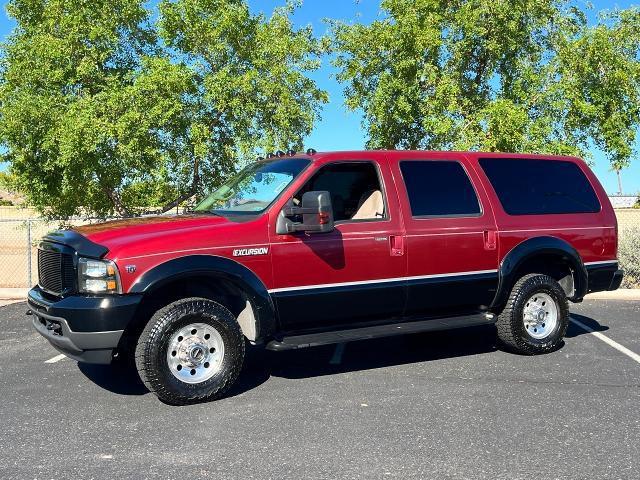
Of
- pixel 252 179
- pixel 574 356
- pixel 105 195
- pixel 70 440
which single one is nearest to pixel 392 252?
pixel 252 179

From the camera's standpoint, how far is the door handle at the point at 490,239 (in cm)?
652

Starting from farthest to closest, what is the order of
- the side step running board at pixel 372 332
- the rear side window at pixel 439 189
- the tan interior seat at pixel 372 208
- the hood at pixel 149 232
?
the rear side window at pixel 439 189, the tan interior seat at pixel 372 208, the side step running board at pixel 372 332, the hood at pixel 149 232

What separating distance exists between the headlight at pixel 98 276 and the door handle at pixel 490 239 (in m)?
3.55

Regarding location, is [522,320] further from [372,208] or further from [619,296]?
[619,296]

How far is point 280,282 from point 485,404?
6.33 feet

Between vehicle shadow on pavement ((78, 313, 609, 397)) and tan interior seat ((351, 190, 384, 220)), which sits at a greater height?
tan interior seat ((351, 190, 384, 220))

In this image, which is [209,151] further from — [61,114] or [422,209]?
[422,209]

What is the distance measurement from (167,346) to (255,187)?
5.80ft

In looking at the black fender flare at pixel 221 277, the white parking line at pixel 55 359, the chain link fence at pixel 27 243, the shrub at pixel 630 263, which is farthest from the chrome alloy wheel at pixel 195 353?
the shrub at pixel 630 263

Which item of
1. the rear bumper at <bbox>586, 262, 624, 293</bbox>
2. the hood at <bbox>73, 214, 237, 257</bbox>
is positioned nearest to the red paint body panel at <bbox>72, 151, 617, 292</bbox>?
the hood at <bbox>73, 214, 237, 257</bbox>

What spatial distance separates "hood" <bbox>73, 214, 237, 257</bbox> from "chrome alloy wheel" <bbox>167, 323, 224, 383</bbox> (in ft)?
2.35

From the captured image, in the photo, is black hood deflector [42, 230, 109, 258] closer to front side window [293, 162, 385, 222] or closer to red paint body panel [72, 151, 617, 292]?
red paint body panel [72, 151, 617, 292]

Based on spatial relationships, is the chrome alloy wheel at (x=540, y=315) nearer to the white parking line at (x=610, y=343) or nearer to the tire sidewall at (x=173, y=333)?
the white parking line at (x=610, y=343)

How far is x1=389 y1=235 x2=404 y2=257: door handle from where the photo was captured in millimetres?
5984
